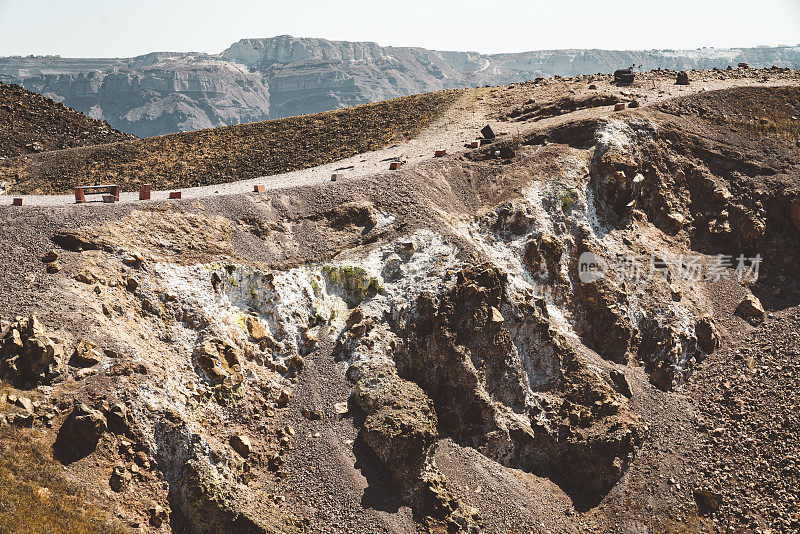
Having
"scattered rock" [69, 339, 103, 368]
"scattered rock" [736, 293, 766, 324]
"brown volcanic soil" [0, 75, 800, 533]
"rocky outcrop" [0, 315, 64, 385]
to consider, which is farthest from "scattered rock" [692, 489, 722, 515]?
"rocky outcrop" [0, 315, 64, 385]

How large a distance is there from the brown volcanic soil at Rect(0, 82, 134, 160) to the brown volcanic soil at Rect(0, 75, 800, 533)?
117 ft

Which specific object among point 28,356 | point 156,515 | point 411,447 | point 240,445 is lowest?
point 156,515

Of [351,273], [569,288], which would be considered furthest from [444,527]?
[569,288]

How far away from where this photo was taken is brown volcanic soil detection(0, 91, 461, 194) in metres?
50.2

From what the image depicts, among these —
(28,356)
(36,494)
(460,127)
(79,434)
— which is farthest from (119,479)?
(460,127)

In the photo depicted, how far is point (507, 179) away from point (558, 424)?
62.7 feet

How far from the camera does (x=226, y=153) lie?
56156 millimetres

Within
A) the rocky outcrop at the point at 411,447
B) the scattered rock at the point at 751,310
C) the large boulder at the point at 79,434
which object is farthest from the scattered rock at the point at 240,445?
the scattered rock at the point at 751,310

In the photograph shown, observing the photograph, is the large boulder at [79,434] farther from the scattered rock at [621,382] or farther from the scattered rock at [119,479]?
the scattered rock at [621,382]

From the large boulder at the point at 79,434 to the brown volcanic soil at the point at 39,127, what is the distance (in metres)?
45.1

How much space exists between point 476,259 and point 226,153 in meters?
32.2

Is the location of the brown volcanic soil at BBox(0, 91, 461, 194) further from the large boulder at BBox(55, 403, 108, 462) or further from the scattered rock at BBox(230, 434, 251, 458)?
the large boulder at BBox(55, 403, 108, 462)

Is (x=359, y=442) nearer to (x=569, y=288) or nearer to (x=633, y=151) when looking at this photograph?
(x=569, y=288)

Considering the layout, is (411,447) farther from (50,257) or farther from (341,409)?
(50,257)
